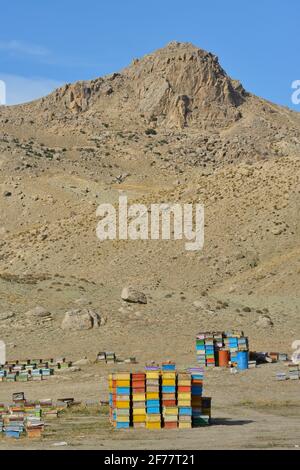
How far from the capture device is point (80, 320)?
4044 cm

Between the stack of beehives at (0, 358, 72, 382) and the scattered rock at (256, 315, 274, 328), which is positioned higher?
the scattered rock at (256, 315, 274, 328)

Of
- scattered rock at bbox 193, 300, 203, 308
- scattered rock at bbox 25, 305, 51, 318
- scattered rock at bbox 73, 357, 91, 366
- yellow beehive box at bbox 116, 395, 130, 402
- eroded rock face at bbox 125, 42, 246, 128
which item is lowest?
yellow beehive box at bbox 116, 395, 130, 402

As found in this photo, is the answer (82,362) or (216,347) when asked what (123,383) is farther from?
(82,362)

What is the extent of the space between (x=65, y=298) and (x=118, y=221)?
22710 millimetres

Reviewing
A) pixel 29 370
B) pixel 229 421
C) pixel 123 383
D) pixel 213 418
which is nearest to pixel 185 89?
pixel 29 370

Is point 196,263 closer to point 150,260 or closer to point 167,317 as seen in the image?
point 150,260

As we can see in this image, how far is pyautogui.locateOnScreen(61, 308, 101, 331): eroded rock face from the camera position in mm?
40219

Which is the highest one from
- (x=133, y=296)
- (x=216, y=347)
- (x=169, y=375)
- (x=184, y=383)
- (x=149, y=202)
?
(x=149, y=202)

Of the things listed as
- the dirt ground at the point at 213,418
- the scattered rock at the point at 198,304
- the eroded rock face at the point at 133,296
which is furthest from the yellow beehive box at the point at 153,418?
the scattered rock at the point at 198,304

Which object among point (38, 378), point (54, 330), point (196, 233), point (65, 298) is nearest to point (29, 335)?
point (54, 330)

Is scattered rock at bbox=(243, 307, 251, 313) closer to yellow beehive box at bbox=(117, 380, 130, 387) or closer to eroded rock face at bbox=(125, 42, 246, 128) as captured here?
yellow beehive box at bbox=(117, 380, 130, 387)

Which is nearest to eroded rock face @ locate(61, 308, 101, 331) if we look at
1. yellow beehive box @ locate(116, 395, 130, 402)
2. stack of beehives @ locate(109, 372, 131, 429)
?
stack of beehives @ locate(109, 372, 131, 429)

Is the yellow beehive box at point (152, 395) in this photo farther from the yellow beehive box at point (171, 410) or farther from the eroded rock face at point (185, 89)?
the eroded rock face at point (185, 89)

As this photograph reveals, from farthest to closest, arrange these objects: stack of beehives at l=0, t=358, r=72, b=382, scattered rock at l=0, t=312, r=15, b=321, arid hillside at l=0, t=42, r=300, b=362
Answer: arid hillside at l=0, t=42, r=300, b=362
scattered rock at l=0, t=312, r=15, b=321
stack of beehives at l=0, t=358, r=72, b=382
